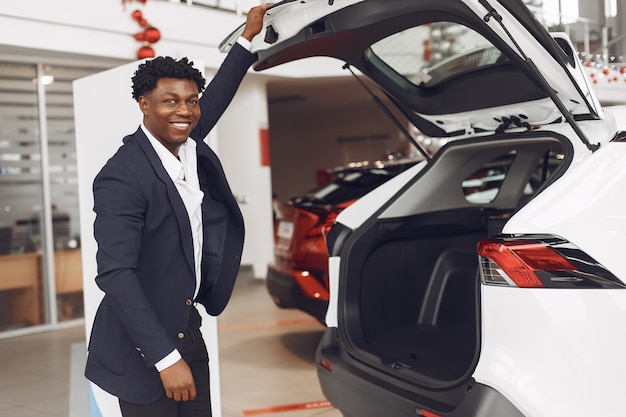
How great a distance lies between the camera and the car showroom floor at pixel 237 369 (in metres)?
4.28

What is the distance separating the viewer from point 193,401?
2258 mm

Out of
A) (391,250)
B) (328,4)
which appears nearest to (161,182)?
(328,4)

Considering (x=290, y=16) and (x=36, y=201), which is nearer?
(x=290, y=16)

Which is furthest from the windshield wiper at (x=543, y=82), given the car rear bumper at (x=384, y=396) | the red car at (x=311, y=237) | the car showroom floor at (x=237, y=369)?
the red car at (x=311, y=237)

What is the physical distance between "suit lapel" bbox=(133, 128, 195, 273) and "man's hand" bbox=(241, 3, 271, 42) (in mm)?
763

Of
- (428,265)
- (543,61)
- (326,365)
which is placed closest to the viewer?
(543,61)

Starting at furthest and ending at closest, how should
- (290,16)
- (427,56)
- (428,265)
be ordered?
(428,265), (427,56), (290,16)

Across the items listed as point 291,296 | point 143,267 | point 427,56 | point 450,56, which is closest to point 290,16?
point 427,56

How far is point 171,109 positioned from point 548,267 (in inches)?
44.9

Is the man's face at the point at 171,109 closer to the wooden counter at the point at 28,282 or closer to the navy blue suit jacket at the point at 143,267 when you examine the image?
the navy blue suit jacket at the point at 143,267

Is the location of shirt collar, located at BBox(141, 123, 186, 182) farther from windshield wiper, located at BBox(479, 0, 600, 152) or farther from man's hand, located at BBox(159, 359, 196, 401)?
windshield wiper, located at BBox(479, 0, 600, 152)

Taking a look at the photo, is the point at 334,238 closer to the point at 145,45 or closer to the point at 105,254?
the point at 105,254

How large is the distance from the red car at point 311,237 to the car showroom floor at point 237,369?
0.53 metres

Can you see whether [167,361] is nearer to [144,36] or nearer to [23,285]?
[23,285]
